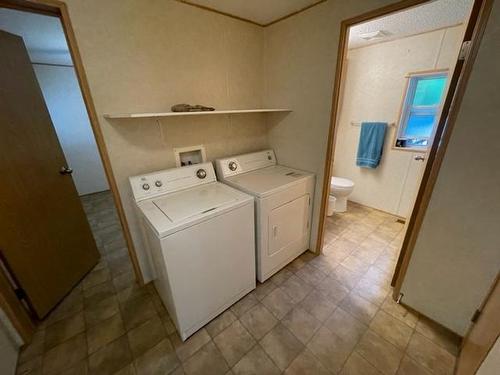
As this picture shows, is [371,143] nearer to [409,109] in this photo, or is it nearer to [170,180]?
[409,109]

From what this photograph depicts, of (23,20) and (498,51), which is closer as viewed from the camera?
(498,51)

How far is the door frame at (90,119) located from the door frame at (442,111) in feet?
5.67

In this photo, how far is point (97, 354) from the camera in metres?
1.34

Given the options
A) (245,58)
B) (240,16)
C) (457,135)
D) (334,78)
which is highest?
(240,16)

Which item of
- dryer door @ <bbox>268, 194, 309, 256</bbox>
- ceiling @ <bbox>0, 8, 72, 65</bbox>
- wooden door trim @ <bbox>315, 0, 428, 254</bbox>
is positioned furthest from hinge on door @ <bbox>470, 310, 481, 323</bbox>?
ceiling @ <bbox>0, 8, 72, 65</bbox>

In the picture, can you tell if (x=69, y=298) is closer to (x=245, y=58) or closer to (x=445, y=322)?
(x=245, y=58)

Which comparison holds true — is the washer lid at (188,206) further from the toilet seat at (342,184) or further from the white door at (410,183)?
the white door at (410,183)

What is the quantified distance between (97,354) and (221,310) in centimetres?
82

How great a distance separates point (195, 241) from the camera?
49.1 inches

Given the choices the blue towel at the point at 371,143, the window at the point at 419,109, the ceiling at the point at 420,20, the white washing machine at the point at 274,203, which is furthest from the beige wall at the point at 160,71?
the window at the point at 419,109

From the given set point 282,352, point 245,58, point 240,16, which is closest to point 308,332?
point 282,352

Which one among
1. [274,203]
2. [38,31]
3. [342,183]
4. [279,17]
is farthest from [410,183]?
[38,31]

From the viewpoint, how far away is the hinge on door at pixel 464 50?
1073 mm

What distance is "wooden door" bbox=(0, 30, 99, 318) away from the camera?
137cm
